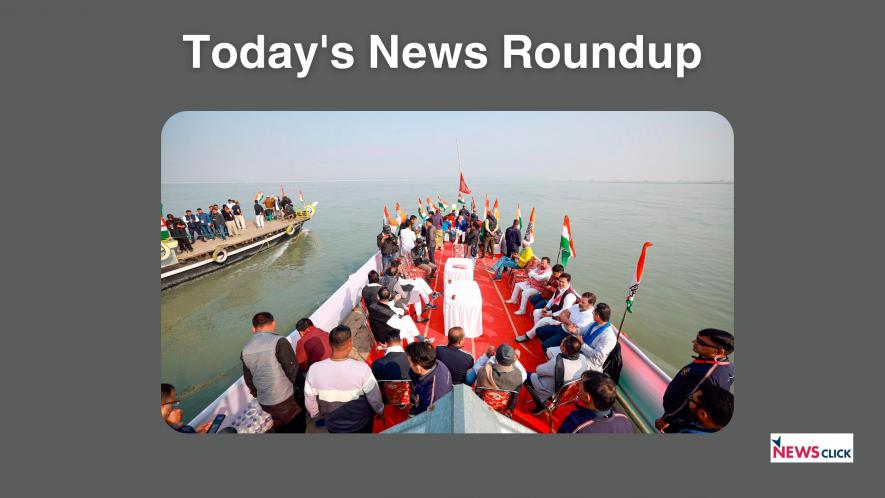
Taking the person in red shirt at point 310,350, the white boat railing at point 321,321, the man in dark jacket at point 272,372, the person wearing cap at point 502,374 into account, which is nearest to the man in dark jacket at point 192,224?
the white boat railing at point 321,321

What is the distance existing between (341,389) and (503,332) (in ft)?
10.5

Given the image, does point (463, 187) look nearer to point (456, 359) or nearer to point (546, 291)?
point (546, 291)

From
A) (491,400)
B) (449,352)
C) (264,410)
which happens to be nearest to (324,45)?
(449,352)

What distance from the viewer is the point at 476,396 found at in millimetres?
2258

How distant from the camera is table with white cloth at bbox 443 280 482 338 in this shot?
4.70 metres

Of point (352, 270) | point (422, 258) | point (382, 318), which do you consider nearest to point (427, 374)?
point (382, 318)

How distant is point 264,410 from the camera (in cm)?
292

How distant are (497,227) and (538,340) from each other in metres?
5.34

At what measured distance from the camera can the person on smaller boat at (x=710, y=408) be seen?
7.97 feet

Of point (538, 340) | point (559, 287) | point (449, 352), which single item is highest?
point (559, 287)

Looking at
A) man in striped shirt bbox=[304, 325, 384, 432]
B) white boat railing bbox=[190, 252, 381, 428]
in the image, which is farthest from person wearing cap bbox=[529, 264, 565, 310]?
man in striped shirt bbox=[304, 325, 384, 432]

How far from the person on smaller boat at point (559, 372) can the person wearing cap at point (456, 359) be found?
0.73 meters

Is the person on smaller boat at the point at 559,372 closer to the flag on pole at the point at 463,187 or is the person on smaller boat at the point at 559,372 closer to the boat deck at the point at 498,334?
the boat deck at the point at 498,334

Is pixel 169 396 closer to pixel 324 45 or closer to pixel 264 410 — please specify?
pixel 264 410
